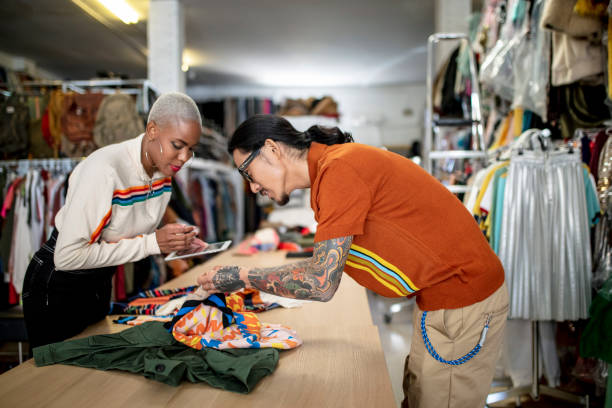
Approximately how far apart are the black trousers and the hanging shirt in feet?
3.13

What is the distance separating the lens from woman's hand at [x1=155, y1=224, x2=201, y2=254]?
1555 millimetres

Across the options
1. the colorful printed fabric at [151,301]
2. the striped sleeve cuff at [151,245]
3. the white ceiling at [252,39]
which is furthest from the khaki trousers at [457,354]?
the white ceiling at [252,39]

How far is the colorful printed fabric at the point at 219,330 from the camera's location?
1296 millimetres

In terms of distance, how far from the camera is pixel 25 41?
5.14 meters

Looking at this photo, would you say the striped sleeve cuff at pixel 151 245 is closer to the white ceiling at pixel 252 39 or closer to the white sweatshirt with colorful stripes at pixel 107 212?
the white sweatshirt with colorful stripes at pixel 107 212

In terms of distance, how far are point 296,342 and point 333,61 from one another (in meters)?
6.99

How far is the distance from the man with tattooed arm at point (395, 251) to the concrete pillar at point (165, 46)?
161 inches

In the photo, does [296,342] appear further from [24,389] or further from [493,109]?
[493,109]

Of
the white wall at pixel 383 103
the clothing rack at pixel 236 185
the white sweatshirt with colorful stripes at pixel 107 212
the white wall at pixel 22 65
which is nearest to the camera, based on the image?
the white sweatshirt with colorful stripes at pixel 107 212

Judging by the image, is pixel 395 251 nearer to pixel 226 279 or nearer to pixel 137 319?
pixel 226 279

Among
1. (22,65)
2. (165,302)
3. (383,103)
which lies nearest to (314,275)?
(165,302)

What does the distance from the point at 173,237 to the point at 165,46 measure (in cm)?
421

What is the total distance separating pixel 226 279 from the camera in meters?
1.34

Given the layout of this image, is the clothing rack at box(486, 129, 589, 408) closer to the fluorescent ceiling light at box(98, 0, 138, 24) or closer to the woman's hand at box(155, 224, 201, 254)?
the woman's hand at box(155, 224, 201, 254)
